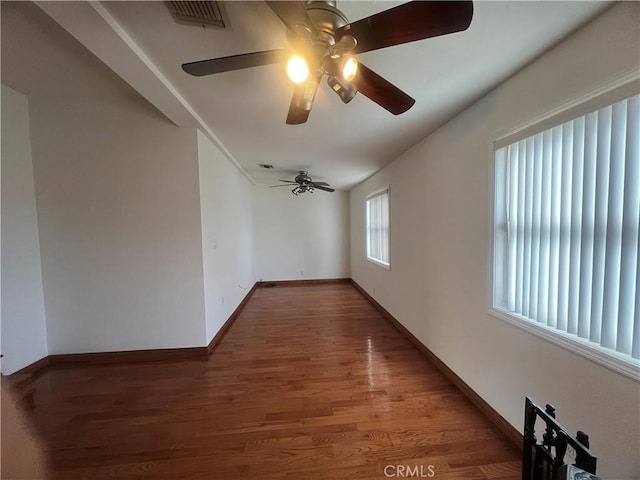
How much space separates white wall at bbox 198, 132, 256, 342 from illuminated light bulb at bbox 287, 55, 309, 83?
190 cm

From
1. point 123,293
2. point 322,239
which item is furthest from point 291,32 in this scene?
point 322,239

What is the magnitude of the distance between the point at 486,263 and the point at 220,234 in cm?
306

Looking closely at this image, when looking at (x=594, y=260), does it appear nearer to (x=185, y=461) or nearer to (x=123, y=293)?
(x=185, y=461)

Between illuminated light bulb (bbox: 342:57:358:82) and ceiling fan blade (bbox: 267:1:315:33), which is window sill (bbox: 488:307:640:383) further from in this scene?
ceiling fan blade (bbox: 267:1:315:33)

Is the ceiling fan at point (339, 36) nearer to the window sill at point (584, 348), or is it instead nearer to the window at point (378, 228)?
the window sill at point (584, 348)

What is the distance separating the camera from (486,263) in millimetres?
1865

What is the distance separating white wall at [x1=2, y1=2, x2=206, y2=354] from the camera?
2512mm

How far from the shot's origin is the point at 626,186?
1.06 metres

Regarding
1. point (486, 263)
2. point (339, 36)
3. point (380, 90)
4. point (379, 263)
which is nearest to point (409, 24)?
point (339, 36)

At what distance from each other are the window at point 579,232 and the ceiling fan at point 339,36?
903 mm

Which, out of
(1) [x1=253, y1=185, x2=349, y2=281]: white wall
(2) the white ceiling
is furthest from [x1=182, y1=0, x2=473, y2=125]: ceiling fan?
(1) [x1=253, y1=185, x2=349, y2=281]: white wall

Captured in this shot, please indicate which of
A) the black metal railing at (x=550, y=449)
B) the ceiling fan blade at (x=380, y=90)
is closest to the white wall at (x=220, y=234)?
the ceiling fan blade at (x=380, y=90)

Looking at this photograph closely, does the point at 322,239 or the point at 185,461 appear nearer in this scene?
the point at 185,461

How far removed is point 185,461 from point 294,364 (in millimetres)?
1203
